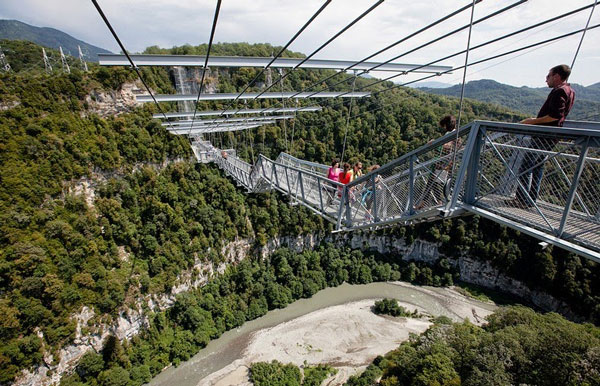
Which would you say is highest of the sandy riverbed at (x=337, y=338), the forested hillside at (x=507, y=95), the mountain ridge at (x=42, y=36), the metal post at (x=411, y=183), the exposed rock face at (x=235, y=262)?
the mountain ridge at (x=42, y=36)

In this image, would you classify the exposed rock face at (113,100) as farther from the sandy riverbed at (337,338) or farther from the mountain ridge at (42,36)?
the mountain ridge at (42,36)

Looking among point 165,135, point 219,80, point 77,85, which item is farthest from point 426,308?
point 219,80

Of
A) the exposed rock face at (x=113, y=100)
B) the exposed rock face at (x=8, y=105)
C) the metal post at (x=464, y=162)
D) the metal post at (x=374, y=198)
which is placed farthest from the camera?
the exposed rock face at (x=113, y=100)

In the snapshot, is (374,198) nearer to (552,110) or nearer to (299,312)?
(552,110)

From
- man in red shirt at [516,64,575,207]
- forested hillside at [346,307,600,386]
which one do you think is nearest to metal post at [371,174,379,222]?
man in red shirt at [516,64,575,207]

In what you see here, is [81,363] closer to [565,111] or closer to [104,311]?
[104,311]

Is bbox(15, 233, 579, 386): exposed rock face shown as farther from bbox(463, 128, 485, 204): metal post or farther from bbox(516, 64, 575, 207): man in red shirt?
bbox(516, 64, 575, 207): man in red shirt

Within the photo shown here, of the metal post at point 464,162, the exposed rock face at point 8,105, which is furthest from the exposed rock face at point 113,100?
the metal post at point 464,162

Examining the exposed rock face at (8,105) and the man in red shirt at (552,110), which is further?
the exposed rock face at (8,105)
